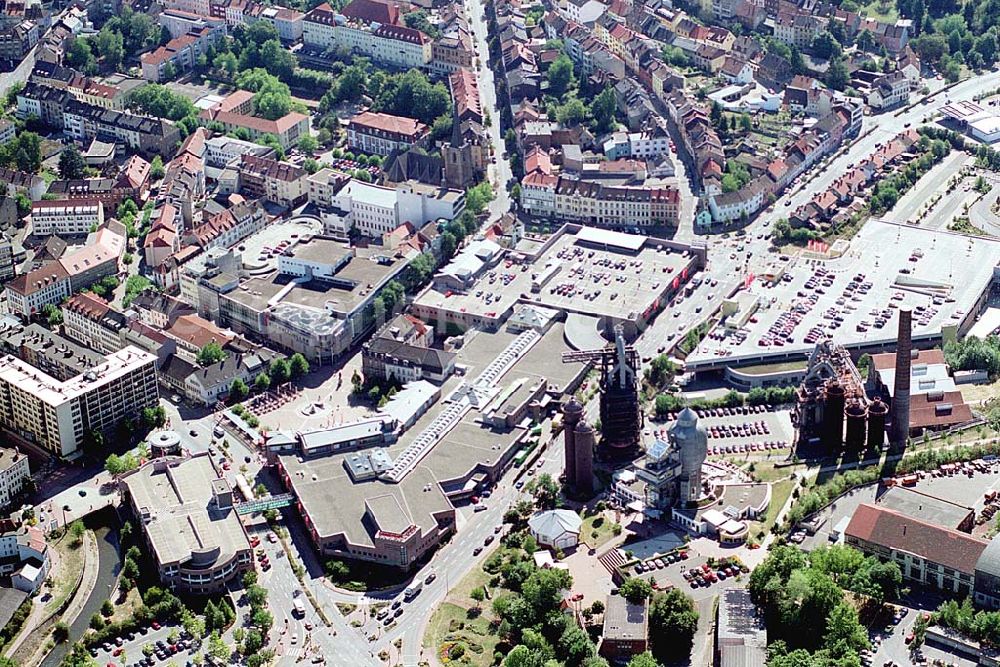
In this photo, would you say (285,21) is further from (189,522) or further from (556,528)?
(556,528)

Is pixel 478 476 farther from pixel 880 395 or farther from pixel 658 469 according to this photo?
pixel 880 395

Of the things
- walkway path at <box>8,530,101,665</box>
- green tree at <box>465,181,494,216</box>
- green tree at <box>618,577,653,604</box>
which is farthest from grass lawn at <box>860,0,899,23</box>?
walkway path at <box>8,530,101,665</box>

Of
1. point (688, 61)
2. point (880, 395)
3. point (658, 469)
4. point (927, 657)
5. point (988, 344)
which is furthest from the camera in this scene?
point (688, 61)

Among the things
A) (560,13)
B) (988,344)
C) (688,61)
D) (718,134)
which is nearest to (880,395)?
(988,344)

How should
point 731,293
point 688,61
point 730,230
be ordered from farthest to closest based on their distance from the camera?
point 688,61, point 730,230, point 731,293

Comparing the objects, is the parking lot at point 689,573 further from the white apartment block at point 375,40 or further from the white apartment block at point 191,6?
the white apartment block at point 191,6

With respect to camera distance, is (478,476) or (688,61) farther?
(688,61)
